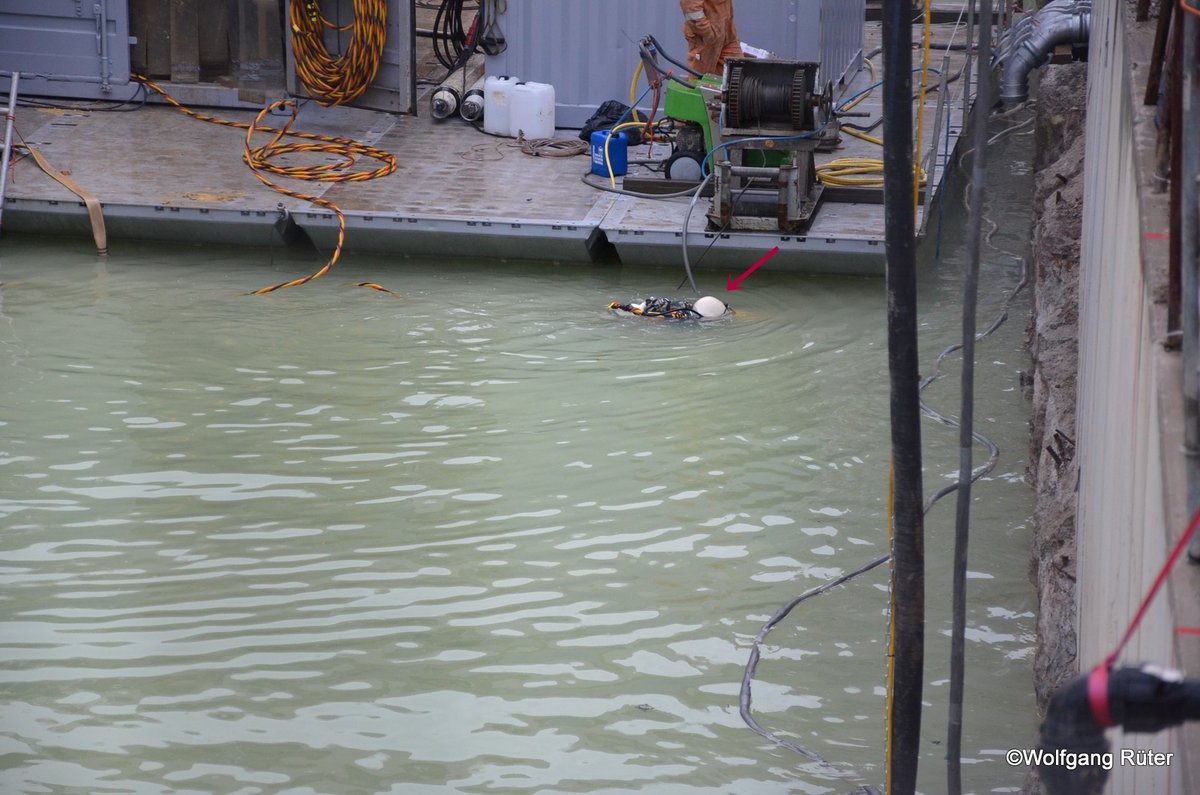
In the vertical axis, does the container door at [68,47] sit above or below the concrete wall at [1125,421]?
above

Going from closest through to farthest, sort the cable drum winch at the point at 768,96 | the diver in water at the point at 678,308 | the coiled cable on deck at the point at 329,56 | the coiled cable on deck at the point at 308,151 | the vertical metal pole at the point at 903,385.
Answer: the vertical metal pole at the point at 903,385 < the diver in water at the point at 678,308 < the cable drum winch at the point at 768,96 < the coiled cable on deck at the point at 308,151 < the coiled cable on deck at the point at 329,56

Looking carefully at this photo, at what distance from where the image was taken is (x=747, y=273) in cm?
936

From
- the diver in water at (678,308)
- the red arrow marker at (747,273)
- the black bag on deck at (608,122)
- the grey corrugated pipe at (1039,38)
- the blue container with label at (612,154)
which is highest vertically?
the grey corrugated pipe at (1039,38)

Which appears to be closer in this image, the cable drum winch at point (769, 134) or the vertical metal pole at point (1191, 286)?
the vertical metal pole at point (1191, 286)

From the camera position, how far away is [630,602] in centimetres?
537

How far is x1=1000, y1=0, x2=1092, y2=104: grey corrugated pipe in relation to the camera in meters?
12.0

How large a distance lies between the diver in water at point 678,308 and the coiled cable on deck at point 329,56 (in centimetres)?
421

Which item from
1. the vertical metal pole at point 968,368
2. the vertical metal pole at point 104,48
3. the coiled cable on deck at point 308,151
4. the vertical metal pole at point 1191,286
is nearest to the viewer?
the vertical metal pole at point 1191,286

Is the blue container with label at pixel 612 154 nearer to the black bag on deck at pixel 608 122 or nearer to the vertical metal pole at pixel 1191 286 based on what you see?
the black bag on deck at pixel 608 122

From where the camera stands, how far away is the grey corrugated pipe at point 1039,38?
1204 centimetres

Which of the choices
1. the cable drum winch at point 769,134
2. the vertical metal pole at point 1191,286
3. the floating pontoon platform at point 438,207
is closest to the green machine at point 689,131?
the floating pontoon platform at point 438,207

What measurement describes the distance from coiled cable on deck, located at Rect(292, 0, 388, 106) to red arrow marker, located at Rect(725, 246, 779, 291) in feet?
13.8

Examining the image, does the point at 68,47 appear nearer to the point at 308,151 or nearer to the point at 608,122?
the point at 308,151

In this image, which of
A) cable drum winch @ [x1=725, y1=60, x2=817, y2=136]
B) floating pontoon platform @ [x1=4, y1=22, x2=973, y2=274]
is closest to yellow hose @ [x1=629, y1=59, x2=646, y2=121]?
floating pontoon platform @ [x1=4, y1=22, x2=973, y2=274]
